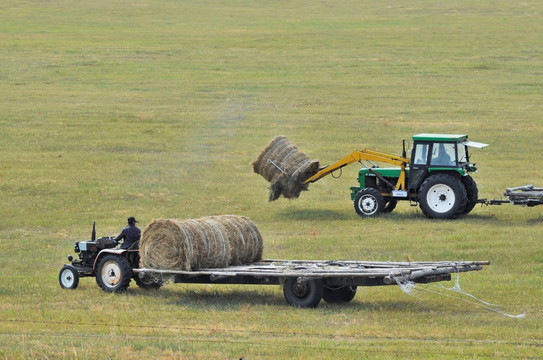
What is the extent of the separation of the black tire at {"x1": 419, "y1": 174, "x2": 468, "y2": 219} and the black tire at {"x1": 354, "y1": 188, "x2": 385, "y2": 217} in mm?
1252

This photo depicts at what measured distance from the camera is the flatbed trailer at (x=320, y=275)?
15.4 meters

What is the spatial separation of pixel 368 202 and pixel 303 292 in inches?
420

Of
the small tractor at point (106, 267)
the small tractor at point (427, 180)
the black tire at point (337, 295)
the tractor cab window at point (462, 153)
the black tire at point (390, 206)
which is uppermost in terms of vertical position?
the tractor cab window at point (462, 153)

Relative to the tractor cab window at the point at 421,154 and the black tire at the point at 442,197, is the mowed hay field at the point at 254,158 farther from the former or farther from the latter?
the tractor cab window at the point at 421,154

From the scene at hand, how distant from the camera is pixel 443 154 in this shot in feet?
85.5

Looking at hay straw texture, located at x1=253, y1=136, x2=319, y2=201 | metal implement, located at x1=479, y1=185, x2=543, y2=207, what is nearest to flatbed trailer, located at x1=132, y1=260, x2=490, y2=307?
metal implement, located at x1=479, y1=185, x2=543, y2=207

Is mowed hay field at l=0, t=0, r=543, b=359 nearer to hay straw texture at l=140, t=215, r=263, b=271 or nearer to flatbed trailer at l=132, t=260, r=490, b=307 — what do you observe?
flatbed trailer at l=132, t=260, r=490, b=307

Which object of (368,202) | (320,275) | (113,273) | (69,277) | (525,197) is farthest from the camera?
(368,202)

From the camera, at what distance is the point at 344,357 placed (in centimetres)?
1277

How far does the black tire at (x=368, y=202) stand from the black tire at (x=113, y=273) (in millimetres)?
10036

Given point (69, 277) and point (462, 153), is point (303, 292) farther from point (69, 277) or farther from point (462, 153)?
point (462, 153)

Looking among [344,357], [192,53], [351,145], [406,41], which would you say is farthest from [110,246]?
[406,41]

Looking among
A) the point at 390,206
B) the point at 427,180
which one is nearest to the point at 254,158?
the point at 390,206

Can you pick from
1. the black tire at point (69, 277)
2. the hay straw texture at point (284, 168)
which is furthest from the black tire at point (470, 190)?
the black tire at point (69, 277)
